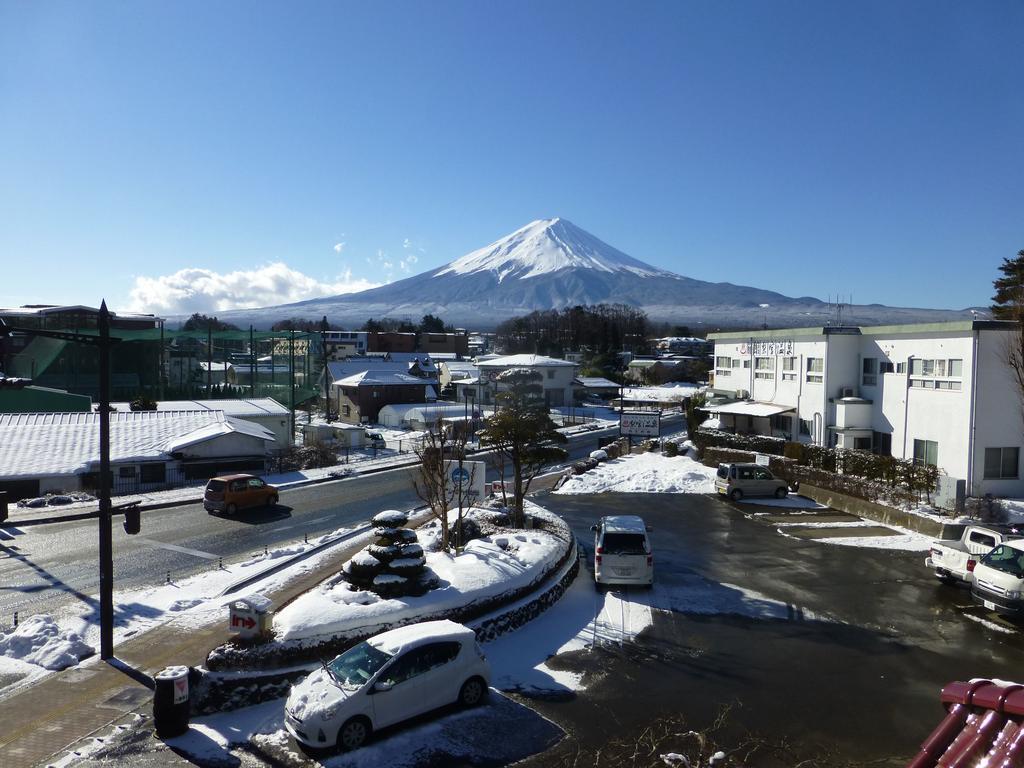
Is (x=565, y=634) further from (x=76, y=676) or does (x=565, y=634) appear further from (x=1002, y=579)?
(x=1002, y=579)

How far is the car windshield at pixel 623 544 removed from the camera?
1580 cm

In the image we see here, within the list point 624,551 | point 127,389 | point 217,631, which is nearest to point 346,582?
point 217,631

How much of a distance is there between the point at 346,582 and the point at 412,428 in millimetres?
44502

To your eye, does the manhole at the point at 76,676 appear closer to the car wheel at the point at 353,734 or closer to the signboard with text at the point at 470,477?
the car wheel at the point at 353,734

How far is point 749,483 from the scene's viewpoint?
27.4 metres

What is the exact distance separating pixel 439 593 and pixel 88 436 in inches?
1032

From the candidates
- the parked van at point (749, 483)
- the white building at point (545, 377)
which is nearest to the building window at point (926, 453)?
the parked van at point (749, 483)

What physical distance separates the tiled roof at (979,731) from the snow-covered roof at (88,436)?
31.5 m

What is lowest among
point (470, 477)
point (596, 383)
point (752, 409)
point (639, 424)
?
point (596, 383)

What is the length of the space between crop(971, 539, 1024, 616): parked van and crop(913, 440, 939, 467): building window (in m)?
12.1

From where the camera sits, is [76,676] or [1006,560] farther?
[1006,560]

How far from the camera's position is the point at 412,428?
57.9 meters

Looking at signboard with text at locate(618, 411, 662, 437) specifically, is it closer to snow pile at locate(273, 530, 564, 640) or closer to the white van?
snow pile at locate(273, 530, 564, 640)

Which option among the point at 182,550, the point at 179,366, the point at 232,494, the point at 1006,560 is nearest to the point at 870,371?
the point at 1006,560
